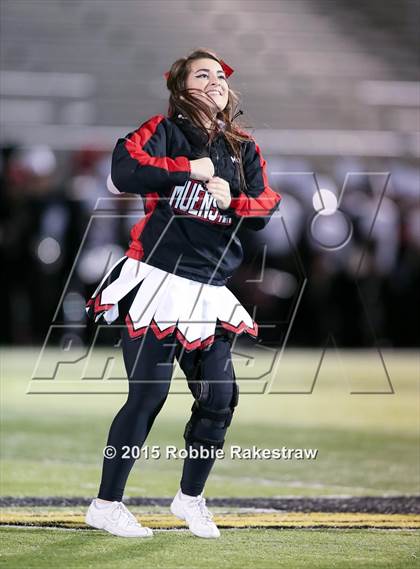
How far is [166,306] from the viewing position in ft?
10.8

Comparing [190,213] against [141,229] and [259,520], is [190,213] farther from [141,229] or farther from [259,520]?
[259,520]

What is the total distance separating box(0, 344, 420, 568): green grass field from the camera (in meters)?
3.19

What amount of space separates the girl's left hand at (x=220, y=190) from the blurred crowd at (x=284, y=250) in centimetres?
555

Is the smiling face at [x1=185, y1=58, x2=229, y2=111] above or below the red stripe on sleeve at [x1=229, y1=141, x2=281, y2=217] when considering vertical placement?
above

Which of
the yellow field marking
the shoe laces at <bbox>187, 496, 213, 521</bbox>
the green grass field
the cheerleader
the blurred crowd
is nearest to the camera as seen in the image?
the green grass field

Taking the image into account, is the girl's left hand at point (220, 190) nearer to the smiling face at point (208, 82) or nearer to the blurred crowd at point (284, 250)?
the smiling face at point (208, 82)

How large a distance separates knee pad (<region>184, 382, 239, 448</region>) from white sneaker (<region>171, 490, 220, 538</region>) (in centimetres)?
18

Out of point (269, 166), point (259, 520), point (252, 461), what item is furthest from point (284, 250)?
point (259, 520)

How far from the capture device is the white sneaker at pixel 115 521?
3.32 m

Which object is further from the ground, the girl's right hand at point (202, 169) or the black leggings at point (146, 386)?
the girl's right hand at point (202, 169)

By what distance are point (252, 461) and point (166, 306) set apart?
201 centimetres

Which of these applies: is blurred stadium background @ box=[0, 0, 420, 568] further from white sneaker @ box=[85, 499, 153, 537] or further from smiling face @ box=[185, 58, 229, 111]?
smiling face @ box=[185, 58, 229, 111]

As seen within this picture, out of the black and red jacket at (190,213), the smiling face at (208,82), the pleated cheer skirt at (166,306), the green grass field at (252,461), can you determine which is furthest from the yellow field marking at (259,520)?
the smiling face at (208,82)

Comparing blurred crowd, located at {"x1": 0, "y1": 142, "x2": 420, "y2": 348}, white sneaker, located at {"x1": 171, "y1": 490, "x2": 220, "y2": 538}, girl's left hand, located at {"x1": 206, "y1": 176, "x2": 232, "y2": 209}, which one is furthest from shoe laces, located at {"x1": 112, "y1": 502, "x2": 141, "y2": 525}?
blurred crowd, located at {"x1": 0, "y1": 142, "x2": 420, "y2": 348}
